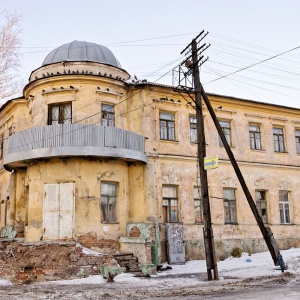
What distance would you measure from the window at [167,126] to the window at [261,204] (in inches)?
241

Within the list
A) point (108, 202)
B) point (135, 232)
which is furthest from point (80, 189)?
point (135, 232)

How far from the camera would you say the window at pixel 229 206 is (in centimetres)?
2184

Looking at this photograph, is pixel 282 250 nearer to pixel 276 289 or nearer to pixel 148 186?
pixel 148 186

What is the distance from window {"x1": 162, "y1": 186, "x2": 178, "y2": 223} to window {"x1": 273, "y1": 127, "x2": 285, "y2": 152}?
7733 mm

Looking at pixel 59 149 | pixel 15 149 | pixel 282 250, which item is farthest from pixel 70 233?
pixel 282 250

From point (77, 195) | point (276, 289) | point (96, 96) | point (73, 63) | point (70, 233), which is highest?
point (73, 63)

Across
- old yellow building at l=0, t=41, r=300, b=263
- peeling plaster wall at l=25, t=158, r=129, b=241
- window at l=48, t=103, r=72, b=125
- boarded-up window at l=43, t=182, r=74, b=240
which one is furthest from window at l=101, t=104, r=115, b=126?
boarded-up window at l=43, t=182, r=74, b=240

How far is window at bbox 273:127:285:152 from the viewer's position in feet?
80.4

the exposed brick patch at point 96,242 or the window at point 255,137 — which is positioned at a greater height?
the window at point 255,137

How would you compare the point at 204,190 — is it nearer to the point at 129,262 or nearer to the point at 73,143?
the point at 129,262

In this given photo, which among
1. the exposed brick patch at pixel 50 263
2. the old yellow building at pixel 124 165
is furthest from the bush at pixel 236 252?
the exposed brick patch at pixel 50 263

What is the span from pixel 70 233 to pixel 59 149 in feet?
11.6

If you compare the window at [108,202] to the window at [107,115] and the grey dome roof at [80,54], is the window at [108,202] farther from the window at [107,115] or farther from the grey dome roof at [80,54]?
the grey dome roof at [80,54]

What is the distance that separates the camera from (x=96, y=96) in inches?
750
